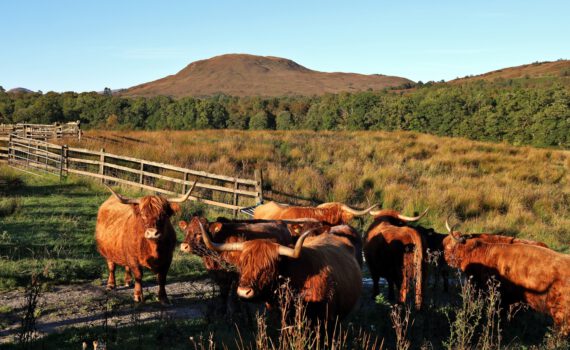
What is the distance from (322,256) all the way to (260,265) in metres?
0.86

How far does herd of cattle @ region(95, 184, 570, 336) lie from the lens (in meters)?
4.59

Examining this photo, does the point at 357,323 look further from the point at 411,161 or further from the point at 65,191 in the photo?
the point at 411,161

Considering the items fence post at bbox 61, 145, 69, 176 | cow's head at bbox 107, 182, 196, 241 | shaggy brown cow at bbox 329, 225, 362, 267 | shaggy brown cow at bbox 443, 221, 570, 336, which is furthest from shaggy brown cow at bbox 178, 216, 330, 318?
→ fence post at bbox 61, 145, 69, 176

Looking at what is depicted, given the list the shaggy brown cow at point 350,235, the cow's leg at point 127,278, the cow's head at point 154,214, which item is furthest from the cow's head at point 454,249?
the cow's leg at point 127,278

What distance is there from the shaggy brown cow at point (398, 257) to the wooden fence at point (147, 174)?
7.21m

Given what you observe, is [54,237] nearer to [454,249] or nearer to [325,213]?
[325,213]

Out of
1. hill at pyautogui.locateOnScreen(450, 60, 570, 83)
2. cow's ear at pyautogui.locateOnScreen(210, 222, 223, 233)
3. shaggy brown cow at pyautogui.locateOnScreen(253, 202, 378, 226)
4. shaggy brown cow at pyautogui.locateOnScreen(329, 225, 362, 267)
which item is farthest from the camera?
hill at pyautogui.locateOnScreen(450, 60, 570, 83)

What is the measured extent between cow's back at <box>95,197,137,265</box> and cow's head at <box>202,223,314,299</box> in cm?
345

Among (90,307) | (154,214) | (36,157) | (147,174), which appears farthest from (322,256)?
(36,157)

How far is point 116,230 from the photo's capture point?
780cm

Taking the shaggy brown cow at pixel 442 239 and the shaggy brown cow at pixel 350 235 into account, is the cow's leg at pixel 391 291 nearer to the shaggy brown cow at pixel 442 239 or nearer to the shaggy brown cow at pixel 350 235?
the shaggy brown cow at pixel 442 239

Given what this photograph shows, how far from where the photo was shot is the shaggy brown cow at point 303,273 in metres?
4.28

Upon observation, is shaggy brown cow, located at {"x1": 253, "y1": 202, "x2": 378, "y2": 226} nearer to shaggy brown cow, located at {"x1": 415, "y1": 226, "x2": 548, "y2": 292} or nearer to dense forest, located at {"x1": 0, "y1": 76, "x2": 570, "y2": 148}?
shaggy brown cow, located at {"x1": 415, "y1": 226, "x2": 548, "y2": 292}

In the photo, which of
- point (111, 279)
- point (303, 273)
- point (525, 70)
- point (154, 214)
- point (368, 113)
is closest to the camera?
point (303, 273)
